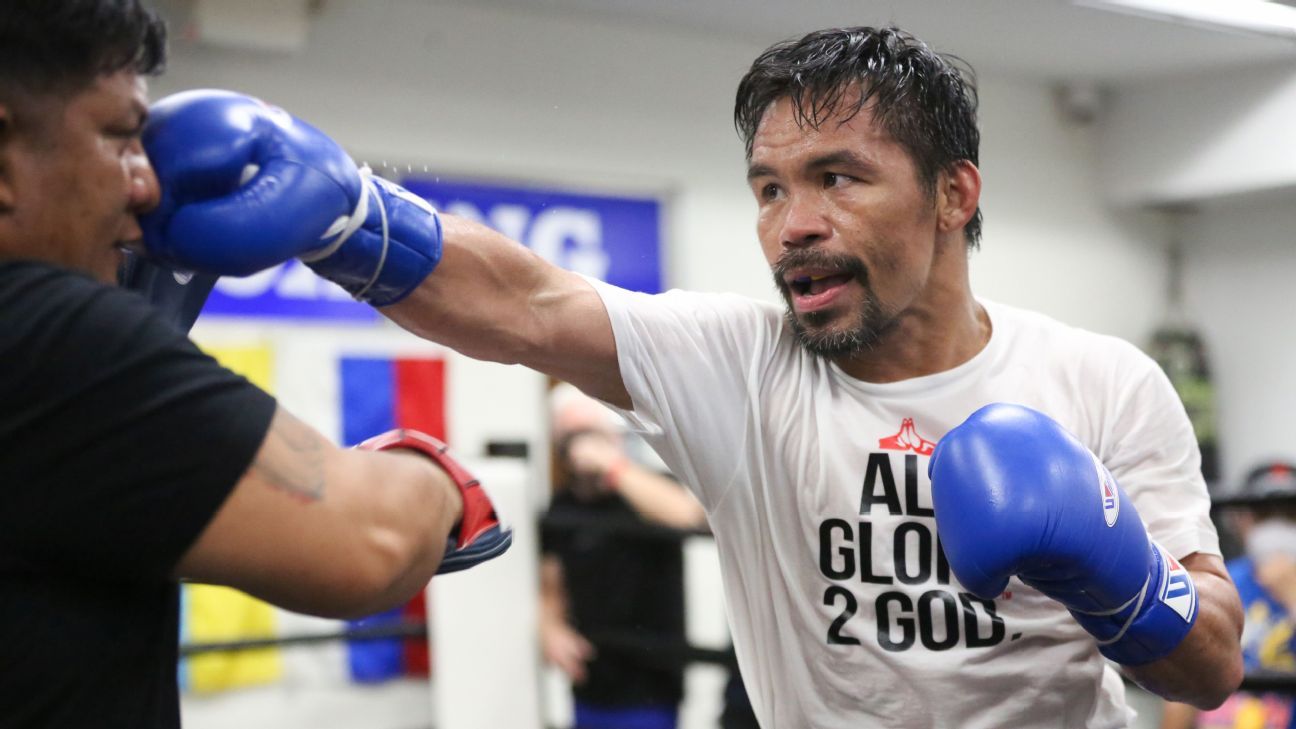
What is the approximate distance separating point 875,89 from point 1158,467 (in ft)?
1.93

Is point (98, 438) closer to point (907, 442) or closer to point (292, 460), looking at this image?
point (292, 460)

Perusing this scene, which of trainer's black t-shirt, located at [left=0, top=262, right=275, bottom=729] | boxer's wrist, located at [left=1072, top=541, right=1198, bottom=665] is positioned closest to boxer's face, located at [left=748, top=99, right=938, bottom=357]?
boxer's wrist, located at [left=1072, top=541, right=1198, bottom=665]

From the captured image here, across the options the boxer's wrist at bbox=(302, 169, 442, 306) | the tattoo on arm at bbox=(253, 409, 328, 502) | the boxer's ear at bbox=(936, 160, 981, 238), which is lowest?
the tattoo on arm at bbox=(253, 409, 328, 502)

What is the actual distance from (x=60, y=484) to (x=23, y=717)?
0.17 metres

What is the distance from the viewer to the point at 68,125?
0.93m

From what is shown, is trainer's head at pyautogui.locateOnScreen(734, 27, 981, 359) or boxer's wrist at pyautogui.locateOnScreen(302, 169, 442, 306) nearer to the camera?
boxer's wrist at pyautogui.locateOnScreen(302, 169, 442, 306)

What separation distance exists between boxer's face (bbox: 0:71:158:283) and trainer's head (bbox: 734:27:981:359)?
0.81m

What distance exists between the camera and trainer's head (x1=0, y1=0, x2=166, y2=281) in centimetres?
91

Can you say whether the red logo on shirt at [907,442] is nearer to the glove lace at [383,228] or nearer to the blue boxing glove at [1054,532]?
the blue boxing glove at [1054,532]

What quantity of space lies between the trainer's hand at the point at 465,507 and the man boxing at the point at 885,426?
0.25 meters

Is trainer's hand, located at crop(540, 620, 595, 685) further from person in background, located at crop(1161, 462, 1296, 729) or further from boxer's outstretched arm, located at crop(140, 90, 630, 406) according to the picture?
boxer's outstretched arm, located at crop(140, 90, 630, 406)

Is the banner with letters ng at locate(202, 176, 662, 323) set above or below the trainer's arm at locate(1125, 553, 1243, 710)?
above

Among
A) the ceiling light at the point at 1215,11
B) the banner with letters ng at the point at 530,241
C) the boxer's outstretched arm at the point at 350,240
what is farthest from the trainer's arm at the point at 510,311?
the ceiling light at the point at 1215,11

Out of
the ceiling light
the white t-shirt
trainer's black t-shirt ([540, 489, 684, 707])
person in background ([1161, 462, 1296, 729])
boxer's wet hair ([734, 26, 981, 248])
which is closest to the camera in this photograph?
the white t-shirt
